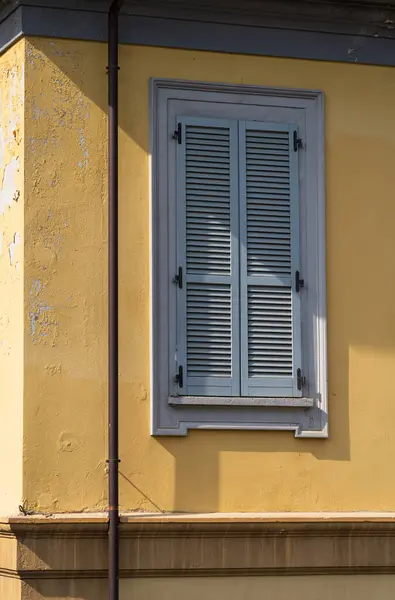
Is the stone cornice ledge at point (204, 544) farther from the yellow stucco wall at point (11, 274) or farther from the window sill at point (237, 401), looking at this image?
the window sill at point (237, 401)

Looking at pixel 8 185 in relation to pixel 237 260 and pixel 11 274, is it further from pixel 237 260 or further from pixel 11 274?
pixel 237 260

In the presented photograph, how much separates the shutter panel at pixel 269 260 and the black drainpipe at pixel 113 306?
981 millimetres

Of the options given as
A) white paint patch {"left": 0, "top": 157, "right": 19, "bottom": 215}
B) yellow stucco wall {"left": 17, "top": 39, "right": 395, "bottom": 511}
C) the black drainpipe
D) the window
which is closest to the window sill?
the window

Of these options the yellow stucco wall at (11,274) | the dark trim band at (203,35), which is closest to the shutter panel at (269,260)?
the dark trim band at (203,35)

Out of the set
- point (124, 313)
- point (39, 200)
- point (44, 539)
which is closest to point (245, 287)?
point (124, 313)

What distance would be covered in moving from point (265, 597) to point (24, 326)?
101 inches

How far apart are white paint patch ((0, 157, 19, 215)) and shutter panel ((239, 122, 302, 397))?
167cm

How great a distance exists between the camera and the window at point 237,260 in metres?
10.9

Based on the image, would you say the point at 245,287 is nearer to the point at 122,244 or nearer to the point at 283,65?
the point at 122,244

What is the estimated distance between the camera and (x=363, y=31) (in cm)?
1155

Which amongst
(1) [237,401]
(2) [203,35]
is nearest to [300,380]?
(1) [237,401]

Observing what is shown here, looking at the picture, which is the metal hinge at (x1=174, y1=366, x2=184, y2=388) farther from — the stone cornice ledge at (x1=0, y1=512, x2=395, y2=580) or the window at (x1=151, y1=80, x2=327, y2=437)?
the stone cornice ledge at (x1=0, y1=512, x2=395, y2=580)

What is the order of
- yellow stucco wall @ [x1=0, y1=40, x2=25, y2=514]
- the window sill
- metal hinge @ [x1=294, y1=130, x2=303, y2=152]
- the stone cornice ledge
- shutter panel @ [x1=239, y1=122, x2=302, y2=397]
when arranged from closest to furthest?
1. the stone cornice ledge
2. yellow stucco wall @ [x1=0, y1=40, x2=25, y2=514]
3. the window sill
4. shutter panel @ [x1=239, y1=122, x2=302, y2=397]
5. metal hinge @ [x1=294, y1=130, x2=303, y2=152]

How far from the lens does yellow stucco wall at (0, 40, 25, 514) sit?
10.6 meters
